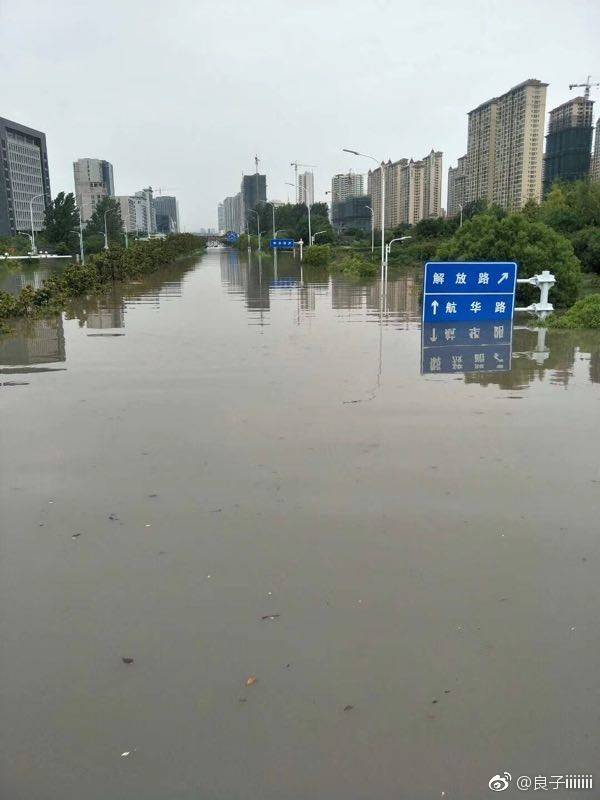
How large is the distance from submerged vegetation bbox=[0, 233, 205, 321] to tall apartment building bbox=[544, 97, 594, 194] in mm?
56023

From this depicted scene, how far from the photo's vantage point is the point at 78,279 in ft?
76.7

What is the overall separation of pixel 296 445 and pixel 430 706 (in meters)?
3.73

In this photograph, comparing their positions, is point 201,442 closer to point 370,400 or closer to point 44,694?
point 370,400

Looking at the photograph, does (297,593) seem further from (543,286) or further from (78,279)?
(78,279)

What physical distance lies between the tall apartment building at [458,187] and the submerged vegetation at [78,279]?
4625 centimetres

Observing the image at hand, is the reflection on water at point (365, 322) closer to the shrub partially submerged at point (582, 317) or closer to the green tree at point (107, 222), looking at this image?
the shrub partially submerged at point (582, 317)

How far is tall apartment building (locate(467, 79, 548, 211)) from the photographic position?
65.1 m

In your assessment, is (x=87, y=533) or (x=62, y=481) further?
(x=62, y=481)

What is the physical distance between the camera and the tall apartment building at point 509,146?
65.1 m

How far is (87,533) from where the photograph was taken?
4.68 metres

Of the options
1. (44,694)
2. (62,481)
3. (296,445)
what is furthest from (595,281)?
(44,694)

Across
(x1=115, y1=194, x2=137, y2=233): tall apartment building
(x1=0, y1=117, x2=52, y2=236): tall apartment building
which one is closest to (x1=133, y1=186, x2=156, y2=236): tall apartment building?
(x1=115, y1=194, x2=137, y2=233): tall apartment building

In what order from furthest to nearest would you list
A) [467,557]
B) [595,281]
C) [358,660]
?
[595,281], [467,557], [358,660]

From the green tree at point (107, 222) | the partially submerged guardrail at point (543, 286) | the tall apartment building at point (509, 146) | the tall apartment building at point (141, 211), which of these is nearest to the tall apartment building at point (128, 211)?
the tall apartment building at point (141, 211)
